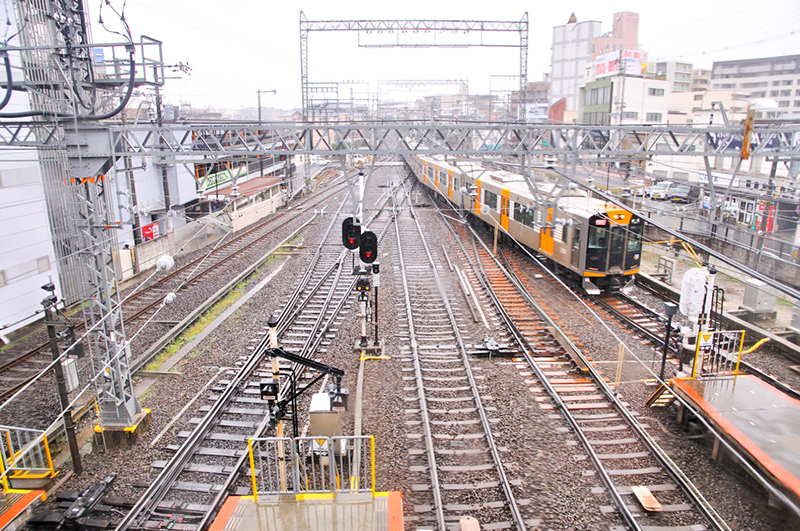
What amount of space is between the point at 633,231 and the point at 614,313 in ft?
7.61

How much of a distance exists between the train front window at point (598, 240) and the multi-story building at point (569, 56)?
2351 inches

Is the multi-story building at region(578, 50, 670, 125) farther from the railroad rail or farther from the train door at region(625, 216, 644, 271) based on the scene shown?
the railroad rail

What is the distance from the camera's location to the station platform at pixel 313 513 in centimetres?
468

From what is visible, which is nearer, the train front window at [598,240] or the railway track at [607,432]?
the railway track at [607,432]

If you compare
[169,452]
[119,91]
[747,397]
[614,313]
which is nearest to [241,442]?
[169,452]

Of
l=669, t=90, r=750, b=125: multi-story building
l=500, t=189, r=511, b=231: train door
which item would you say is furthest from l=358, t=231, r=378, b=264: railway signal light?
l=669, t=90, r=750, b=125: multi-story building

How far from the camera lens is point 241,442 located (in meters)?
7.23

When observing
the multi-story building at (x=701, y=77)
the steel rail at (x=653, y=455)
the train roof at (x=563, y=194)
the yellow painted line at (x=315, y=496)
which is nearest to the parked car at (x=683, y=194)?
the train roof at (x=563, y=194)

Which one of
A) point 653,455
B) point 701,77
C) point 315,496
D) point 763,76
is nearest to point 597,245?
point 653,455

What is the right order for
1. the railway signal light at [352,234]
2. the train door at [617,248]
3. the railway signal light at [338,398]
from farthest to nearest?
the train door at [617,248]
the railway signal light at [352,234]
the railway signal light at [338,398]

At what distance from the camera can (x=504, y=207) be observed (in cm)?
1695

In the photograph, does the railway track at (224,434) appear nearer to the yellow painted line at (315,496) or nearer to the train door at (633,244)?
the yellow painted line at (315,496)

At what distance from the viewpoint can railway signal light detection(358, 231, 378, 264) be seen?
953cm

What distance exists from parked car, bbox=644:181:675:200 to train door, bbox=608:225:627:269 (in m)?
16.4
